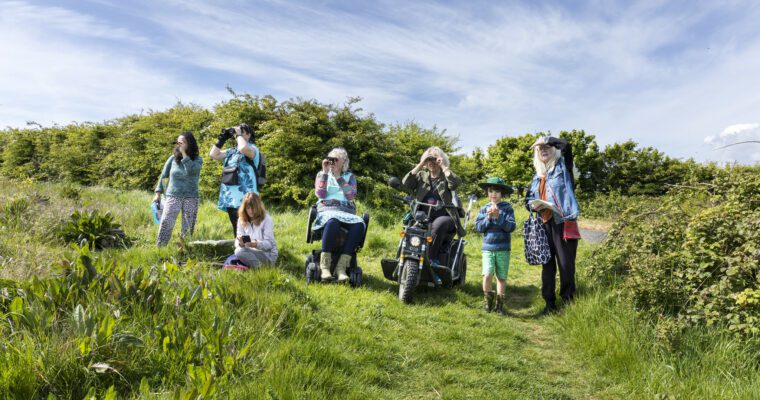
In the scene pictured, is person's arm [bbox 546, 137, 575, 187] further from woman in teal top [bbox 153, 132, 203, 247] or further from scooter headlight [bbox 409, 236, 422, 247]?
woman in teal top [bbox 153, 132, 203, 247]

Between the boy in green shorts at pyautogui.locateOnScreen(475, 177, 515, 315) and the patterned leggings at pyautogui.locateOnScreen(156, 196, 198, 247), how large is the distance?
3.86m

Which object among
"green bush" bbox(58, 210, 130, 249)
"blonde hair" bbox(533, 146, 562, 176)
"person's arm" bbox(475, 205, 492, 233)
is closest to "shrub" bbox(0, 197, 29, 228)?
"green bush" bbox(58, 210, 130, 249)

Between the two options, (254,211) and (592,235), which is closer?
(254,211)

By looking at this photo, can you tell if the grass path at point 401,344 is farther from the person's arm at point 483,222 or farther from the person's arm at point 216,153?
the person's arm at point 216,153

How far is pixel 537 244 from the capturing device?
14.9ft

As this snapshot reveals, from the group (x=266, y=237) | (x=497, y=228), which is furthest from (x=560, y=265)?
(x=266, y=237)

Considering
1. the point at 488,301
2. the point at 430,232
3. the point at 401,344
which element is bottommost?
the point at 401,344

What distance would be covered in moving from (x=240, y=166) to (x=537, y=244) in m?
3.73

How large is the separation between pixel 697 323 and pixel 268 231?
163 inches

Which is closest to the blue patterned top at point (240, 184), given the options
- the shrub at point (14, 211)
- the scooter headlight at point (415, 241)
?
the scooter headlight at point (415, 241)

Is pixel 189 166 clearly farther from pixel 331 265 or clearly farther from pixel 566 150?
pixel 566 150

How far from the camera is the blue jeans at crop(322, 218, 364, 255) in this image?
4.94 metres

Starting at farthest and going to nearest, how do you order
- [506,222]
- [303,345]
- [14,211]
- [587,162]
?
1. [587,162]
2. [14,211]
3. [506,222]
4. [303,345]

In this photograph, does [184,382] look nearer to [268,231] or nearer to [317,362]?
[317,362]
